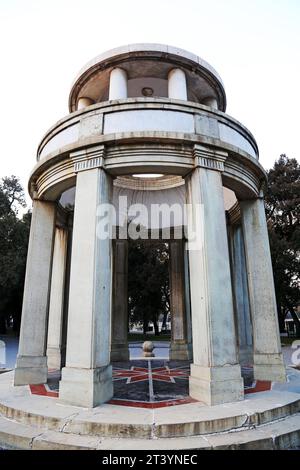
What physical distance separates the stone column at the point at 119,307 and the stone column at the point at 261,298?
618 centimetres

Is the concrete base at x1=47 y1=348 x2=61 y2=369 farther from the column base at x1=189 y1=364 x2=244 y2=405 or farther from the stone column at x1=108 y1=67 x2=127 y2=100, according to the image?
the stone column at x1=108 y1=67 x2=127 y2=100

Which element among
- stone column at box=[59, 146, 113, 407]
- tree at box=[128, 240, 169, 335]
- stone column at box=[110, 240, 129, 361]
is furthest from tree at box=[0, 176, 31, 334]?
stone column at box=[59, 146, 113, 407]

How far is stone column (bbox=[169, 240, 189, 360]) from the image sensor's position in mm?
13082

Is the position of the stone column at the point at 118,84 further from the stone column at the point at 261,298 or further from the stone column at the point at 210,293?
the stone column at the point at 261,298

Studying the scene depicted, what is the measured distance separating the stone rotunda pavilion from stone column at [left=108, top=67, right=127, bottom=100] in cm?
4

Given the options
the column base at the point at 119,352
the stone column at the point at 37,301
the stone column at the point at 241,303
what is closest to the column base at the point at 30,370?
the stone column at the point at 37,301

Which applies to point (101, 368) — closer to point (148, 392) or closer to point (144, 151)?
point (148, 392)

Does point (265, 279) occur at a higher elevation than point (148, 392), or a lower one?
higher

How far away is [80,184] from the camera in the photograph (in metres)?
7.25

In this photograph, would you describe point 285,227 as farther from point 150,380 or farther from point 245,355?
point 150,380

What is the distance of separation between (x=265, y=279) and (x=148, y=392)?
14.5 feet
